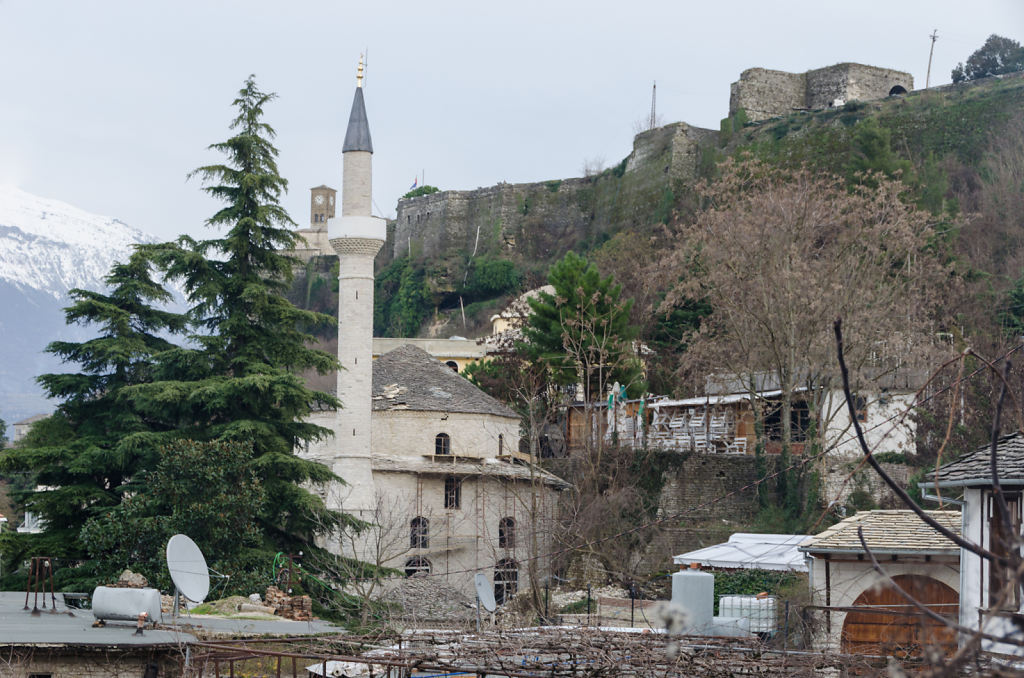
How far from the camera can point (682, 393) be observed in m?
41.8

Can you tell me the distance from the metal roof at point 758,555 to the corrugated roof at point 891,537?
2.69 metres

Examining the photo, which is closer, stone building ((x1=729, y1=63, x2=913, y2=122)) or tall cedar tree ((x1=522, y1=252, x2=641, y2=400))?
tall cedar tree ((x1=522, y1=252, x2=641, y2=400))

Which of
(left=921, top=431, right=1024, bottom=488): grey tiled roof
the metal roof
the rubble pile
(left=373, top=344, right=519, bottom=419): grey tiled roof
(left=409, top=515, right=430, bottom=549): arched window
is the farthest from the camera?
(left=373, top=344, right=519, bottom=419): grey tiled roof

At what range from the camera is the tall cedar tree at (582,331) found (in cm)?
3969

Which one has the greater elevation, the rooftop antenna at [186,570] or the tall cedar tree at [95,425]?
the tall cedar tree at [95,425]

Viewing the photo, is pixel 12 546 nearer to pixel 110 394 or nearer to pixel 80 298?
pixel 110 394

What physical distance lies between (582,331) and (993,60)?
33.5m

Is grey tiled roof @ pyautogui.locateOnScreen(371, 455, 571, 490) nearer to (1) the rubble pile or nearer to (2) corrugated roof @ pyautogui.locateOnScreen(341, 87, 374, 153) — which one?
(2) corrugated roof @ pyautogui.locateOnScreen(341, 87, 374, 153)

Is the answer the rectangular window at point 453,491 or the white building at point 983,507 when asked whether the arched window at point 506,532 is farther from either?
the white building at point 983,507

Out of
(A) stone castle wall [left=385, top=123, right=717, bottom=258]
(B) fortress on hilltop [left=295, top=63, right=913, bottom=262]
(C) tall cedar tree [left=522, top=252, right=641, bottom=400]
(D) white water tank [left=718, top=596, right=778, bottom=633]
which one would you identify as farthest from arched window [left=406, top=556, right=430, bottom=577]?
(A) stone castle wall [left=385, top=123, right=717, bottom=258]

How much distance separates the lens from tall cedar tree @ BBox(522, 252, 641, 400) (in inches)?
1563

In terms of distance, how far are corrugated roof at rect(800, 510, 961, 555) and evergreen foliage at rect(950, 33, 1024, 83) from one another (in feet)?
155

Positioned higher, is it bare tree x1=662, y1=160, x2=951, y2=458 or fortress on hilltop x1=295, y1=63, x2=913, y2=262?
fortress on hilltop x1=295, y1=63, x2=913, y2=262

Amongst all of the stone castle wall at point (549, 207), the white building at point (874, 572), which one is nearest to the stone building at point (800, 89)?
the stone castle wall at point (549, 207)
